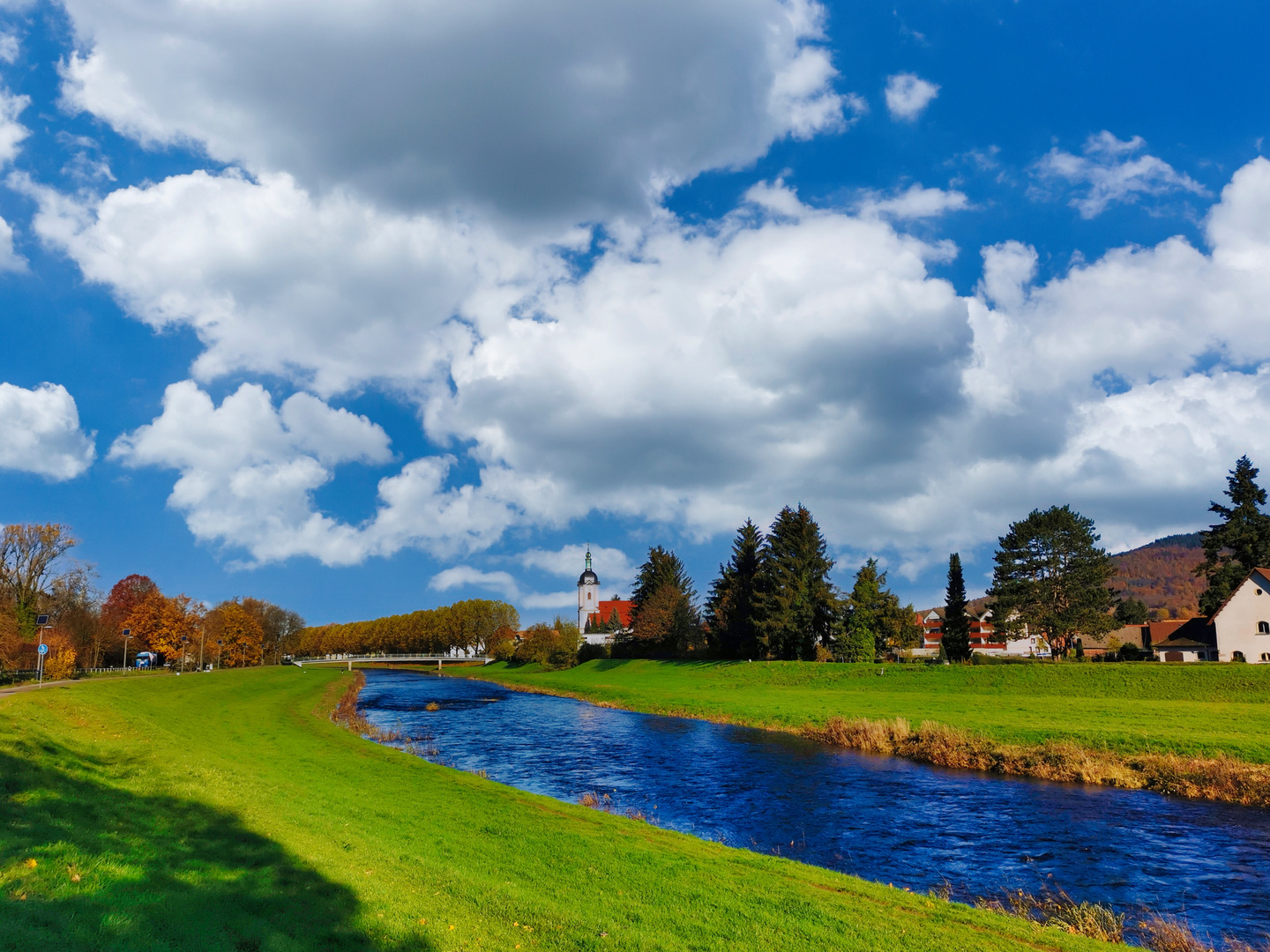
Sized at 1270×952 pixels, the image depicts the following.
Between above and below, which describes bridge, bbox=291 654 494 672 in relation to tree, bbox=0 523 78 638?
below

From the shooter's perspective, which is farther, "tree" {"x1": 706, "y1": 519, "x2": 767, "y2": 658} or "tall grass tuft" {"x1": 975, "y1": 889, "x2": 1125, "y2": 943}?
"tree" {"x1": 706, "y1": 519, "x2": 767, "y2": 658}

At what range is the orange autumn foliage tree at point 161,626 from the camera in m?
99.9

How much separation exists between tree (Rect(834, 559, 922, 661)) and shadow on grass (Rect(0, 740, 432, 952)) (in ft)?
230

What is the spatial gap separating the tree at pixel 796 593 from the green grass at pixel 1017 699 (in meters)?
5.26

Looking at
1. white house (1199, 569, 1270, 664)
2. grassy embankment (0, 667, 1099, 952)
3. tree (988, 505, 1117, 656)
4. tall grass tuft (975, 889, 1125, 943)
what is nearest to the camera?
grassy embankment (0, 667, 1099, 952)

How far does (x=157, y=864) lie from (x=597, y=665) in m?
100

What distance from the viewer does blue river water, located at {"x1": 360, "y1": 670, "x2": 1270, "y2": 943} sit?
17066 millimetres

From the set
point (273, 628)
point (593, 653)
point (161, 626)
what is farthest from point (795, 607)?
point (273, 628)

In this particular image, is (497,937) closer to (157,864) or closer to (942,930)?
(157,864)

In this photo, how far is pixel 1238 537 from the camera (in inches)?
2800

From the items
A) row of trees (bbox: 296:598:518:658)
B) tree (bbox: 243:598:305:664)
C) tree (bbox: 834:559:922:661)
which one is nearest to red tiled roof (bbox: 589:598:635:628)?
row of trees (bbox: 296:598:518:658)

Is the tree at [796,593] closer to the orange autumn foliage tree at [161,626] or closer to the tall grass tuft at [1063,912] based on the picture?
the tall grass tuft at [1063,912]

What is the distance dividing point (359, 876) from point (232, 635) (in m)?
127

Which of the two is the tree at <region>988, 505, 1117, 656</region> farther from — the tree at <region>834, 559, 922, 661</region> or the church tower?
the church tower
